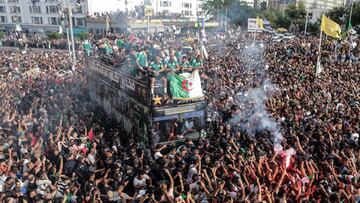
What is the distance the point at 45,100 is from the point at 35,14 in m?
53.1

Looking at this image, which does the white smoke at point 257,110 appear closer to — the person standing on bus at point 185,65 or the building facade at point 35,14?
the person standing on bus at point 185,65

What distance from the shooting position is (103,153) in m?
9.25

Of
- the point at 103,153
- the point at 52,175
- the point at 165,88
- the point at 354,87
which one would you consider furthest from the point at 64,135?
the point at 354,87

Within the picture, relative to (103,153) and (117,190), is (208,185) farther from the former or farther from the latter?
(103,153)

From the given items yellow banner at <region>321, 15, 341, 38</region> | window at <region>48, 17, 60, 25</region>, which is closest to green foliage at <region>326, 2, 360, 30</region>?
yellow banner at <region>321, 15, 341, 38</region>

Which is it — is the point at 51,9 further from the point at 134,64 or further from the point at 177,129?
the point at 177,129

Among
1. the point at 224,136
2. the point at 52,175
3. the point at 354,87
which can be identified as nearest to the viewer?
the point at 52,175

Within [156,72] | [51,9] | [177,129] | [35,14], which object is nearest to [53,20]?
[51,9]

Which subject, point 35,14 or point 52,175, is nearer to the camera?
point 52,175

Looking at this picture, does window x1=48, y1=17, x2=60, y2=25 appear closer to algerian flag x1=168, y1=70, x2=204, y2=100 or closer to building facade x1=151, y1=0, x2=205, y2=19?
building facade x1=151, y1=0, x2=205, y2=19

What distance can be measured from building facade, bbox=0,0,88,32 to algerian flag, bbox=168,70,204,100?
49825 millimetres

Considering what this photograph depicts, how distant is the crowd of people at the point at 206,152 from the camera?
7.07 metres

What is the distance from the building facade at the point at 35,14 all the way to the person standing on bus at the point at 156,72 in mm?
49097

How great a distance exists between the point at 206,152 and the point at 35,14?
60.8m
